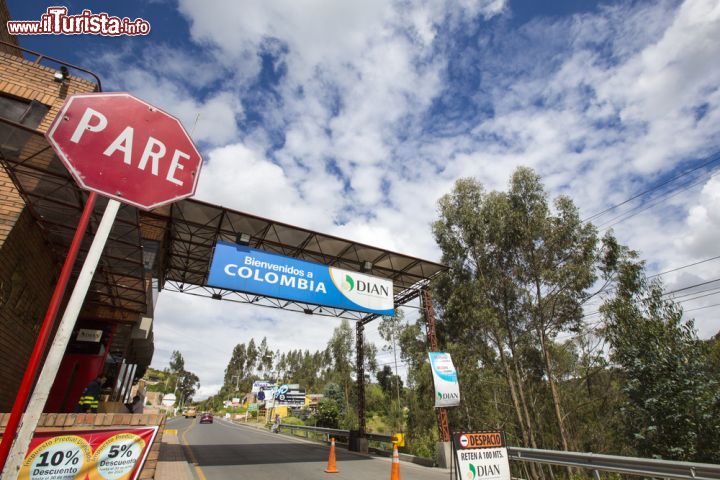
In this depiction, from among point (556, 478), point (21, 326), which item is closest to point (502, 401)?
point (556, 478)

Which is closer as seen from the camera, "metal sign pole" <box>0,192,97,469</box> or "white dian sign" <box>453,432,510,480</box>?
"metal sign pole" <box>0,192,97,469</box>

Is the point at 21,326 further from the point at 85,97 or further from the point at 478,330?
the point at 478,330

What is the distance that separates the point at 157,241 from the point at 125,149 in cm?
1056

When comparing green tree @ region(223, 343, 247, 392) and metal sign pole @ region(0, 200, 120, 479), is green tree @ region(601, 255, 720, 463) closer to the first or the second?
metal sign pole @ region(0, 200, 120, 479)

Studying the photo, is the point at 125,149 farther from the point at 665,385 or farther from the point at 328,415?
the point at 328,415

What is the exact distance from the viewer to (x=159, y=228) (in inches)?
480

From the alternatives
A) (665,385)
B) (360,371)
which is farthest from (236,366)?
(665,385)

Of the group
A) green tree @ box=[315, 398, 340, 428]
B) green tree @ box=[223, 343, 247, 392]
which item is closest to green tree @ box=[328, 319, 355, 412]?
green tree @ box=[315, 398, 340, 428]

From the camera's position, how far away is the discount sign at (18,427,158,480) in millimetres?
3143

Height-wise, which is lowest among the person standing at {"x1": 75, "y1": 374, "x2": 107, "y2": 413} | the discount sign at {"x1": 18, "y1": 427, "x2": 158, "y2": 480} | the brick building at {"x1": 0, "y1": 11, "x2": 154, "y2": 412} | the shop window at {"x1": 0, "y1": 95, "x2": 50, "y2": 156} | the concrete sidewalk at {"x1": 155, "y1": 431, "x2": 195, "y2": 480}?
the concrete sidewalk at {"x1": 155, "y1": 431, "x2": 195, "y2": 480}

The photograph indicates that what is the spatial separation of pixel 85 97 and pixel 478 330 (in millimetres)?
21295

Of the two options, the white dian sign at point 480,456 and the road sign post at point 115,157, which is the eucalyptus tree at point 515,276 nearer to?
the white dian sign at point 480,456

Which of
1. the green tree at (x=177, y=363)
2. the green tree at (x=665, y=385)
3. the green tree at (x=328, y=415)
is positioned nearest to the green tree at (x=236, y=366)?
the green tree at (x=177, y=363)

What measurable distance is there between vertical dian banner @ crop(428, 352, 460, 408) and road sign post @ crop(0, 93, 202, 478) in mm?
12091
